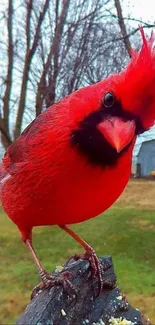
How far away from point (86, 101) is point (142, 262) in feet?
8.04

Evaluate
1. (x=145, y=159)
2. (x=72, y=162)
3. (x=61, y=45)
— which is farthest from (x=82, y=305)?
(x=145, y=159)

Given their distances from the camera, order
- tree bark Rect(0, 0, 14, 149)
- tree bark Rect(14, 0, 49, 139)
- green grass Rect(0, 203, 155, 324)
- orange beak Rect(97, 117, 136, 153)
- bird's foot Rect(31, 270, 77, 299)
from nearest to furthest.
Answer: orange beak Rect(97, 117, 136, 153) < bird's foot Rect(31, 270, 77, 299) < green grass Rect(0, 203, 155, 324) < tree bark Rect(14, 0, 49, 139) < tree bark Rect(0, 0, 14, 149)

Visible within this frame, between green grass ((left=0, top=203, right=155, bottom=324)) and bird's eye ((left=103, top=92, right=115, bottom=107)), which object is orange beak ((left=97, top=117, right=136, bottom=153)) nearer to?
bird's eye ((left=103, top=92, right=115, bottom=107))

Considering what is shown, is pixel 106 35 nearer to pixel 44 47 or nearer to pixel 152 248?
pixel 44 47

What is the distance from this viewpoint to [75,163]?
0.65 metres

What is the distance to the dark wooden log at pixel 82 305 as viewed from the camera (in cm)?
70

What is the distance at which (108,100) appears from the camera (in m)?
0.63

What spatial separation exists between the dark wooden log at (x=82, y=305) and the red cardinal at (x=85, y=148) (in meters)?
0.04

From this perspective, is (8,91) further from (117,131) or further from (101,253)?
(117,131)

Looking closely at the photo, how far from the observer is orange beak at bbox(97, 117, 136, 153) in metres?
0.61

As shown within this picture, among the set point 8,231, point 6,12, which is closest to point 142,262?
point 8,231

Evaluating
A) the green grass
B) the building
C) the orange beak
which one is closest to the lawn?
the green grass

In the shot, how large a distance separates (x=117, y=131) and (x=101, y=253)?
2468mm

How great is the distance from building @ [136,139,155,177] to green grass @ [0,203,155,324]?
862 millimetres
